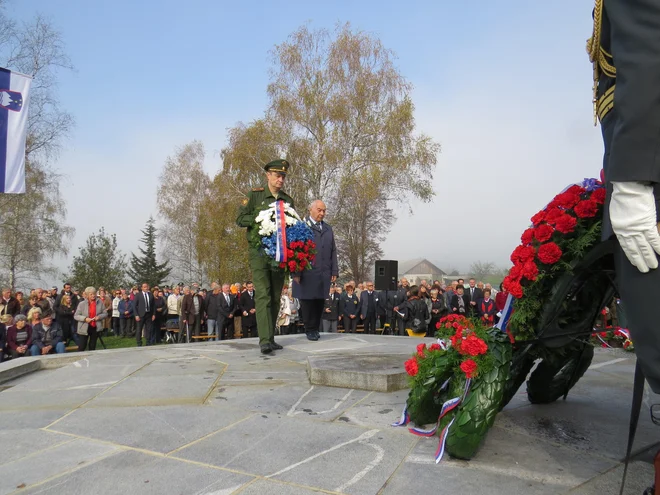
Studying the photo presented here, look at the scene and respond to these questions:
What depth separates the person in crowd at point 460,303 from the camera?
618 inches

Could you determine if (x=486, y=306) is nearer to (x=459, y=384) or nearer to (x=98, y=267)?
(x=459, y=384)

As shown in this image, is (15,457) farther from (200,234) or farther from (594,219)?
(200,234)

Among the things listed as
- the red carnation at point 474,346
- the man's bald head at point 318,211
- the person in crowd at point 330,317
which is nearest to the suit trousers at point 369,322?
the person in crowd at point 330,317

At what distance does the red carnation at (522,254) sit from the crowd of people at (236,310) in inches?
383

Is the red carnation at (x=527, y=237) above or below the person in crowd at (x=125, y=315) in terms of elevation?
above

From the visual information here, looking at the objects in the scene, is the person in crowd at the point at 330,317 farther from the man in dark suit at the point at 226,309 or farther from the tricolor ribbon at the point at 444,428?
the tricolor ribbon at the point at 444,428

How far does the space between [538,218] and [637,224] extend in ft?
3.84

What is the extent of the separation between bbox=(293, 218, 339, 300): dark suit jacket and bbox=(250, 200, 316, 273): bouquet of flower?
649 millimetres

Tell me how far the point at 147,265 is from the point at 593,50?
1733 inches

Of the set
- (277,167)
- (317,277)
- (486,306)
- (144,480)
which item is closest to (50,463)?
(144,480)

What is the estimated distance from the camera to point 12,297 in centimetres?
1531

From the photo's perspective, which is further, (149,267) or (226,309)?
(149,267)

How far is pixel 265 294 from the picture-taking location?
6.23m

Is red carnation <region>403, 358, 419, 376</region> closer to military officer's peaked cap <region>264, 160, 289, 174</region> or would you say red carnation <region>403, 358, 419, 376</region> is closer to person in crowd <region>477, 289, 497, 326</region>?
military officer's peaked cap <region>264, 160, 289, 174</region>
